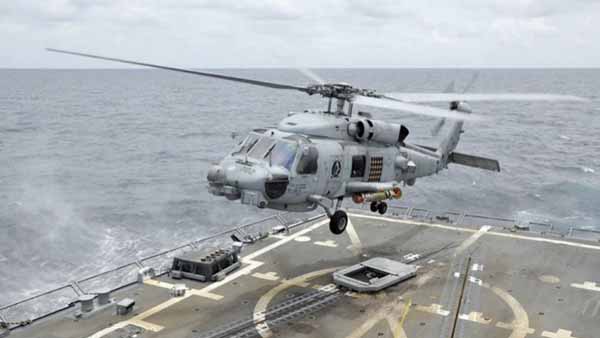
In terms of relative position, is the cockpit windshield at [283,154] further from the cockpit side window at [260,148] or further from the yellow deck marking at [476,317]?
the yellow deck marking at [476,317]

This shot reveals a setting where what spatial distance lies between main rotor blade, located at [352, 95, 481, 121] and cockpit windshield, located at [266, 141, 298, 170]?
209 cm

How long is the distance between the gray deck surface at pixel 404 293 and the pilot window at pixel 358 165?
328 centimetres

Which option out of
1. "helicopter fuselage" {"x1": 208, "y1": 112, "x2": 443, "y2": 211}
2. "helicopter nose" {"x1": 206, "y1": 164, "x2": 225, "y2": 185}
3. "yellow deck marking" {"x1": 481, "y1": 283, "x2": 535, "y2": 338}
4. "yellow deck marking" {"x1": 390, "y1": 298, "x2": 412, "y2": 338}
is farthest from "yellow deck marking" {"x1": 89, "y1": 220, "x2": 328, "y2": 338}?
"yellow deck marking" {"x1": 481, "y1": 283, "x2": 535, "y2": 338}

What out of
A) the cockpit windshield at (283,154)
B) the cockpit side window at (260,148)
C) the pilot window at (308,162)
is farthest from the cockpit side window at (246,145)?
the pilot window at (308,162)

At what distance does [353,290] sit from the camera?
16.5m

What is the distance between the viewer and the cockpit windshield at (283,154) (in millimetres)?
15211

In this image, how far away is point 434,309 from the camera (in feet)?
49.3

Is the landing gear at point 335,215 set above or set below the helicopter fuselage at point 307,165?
below

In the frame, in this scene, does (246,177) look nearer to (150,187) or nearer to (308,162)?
(308,162)

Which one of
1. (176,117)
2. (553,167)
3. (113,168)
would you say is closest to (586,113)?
(553,167)

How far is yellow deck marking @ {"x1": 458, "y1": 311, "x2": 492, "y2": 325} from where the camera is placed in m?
→ 14.2

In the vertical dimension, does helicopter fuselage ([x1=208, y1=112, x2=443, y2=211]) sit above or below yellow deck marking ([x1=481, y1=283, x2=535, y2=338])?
above

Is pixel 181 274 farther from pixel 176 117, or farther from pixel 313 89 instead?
pixel 176 117

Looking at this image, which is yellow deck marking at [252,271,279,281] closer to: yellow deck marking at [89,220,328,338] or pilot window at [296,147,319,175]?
yellow deck marking at [89,220,328,338]
